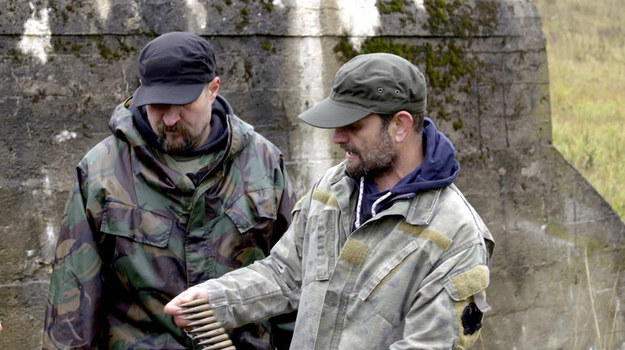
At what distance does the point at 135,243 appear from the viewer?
3.11 metres

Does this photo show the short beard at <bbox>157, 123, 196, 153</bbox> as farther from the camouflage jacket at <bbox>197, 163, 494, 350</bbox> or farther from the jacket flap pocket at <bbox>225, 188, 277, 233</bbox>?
the camouflage jacket at <bbox>197, 163, 494, 350</bbox>

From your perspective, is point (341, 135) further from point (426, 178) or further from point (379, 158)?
point (426, 178)

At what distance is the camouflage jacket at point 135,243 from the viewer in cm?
306

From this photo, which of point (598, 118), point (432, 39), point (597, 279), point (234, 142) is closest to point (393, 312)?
point (234, 142)

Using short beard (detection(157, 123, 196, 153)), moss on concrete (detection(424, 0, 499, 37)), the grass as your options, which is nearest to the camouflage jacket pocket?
short beard (detection(157, 123, 196, 153))

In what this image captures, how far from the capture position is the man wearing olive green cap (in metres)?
2.53

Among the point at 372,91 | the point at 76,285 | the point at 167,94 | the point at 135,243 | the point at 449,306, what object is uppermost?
the point at 372,91

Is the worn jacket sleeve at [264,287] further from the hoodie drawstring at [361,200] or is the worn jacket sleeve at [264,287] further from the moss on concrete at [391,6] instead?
the moss on concrete at [391,6]

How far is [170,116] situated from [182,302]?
72 centimetres

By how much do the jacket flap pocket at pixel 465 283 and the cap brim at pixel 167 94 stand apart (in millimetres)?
1154

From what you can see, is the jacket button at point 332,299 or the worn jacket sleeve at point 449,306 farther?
the jacket button at point 332,299

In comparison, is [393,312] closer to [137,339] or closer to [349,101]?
[349,101]

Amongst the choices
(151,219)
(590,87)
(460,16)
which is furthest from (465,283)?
(590,87)

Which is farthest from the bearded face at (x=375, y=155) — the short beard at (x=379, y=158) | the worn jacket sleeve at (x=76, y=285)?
the worn jacket sleeve at (x=76, y=285)
